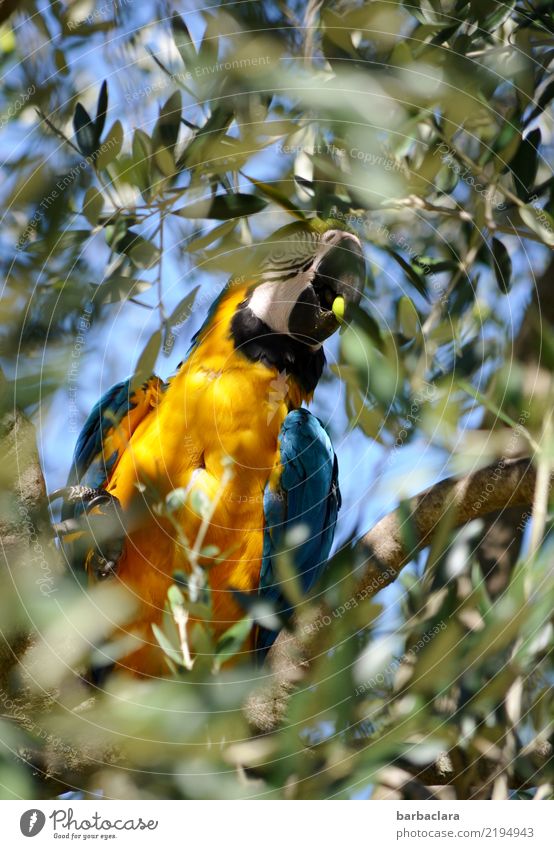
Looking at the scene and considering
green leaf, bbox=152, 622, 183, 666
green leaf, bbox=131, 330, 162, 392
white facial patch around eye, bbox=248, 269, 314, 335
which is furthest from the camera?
white facial patch around eye, bbox=248, 269, 314, 335

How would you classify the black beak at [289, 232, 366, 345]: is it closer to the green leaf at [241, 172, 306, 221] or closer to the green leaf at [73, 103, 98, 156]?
the green leaf at [241, 172, 306, 221]

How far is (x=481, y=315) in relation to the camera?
0.85 metres

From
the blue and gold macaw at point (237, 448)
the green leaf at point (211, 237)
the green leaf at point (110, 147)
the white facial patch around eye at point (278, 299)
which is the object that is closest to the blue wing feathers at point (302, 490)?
the blue and gold macaw at point (237, 448)

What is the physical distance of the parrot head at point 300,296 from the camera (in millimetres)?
831

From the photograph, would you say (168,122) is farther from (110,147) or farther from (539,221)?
(539,221)

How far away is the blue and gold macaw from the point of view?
0.86 metres

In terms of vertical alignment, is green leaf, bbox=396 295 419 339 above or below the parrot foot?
above

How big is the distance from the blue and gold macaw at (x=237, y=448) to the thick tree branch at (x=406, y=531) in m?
0.07

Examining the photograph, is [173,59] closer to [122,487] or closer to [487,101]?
[487,101]

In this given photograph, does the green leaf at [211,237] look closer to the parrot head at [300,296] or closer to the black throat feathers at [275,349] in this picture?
the parrot head at [300,296]

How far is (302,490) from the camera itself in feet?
3.08

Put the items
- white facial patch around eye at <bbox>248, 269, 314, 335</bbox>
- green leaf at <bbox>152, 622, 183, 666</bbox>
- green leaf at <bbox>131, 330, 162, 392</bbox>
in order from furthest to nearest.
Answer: white facial patch around eye at <bbox>248, 269, 314, 335</bbox>, green leaf at <bbox>131, 330, 162, 392</bbox>, green leaf at <bbox>152, 622, 183, 666</bbox>

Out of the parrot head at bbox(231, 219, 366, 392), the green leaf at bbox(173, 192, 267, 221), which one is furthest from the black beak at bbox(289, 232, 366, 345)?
the green leaf at bbox(173, 192, 267, 221)
